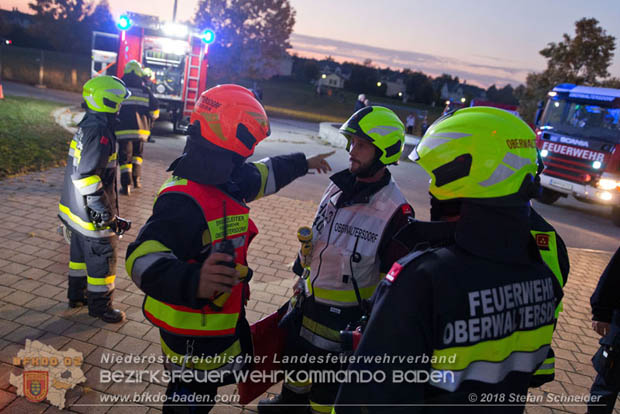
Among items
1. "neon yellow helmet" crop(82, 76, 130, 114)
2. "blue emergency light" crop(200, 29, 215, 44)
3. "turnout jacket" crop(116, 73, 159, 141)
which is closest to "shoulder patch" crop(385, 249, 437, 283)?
"neon yellow helmet" crop(82, 76, 130, 114)

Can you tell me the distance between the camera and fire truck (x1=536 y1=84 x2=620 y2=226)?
37.3ft

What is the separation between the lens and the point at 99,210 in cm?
381

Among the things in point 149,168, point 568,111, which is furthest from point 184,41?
point 568,111

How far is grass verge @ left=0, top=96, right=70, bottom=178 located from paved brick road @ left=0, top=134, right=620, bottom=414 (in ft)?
3.55

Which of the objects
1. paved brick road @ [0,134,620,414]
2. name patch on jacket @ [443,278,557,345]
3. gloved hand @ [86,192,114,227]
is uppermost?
name patch on jacket @ [443,278,557,345]

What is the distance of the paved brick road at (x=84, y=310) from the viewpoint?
3.38 m

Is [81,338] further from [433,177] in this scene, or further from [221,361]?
→ [433,177]

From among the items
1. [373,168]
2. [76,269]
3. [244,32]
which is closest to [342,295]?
[373,168]

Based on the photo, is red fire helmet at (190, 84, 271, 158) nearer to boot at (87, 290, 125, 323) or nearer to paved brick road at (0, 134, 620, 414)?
paved brick road at (0, 134, 620, 414)

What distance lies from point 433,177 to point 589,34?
32.8 m

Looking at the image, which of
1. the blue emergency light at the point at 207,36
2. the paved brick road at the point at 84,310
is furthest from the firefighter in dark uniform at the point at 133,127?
the blue emergency light at the point at 207,36

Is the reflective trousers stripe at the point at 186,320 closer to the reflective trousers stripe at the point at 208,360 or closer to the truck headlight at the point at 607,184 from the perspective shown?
the reflective trousers stripe at the point at 208,360

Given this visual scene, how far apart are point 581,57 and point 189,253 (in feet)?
107

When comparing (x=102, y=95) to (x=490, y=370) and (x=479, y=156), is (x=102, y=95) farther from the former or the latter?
(x=490, y=370)
